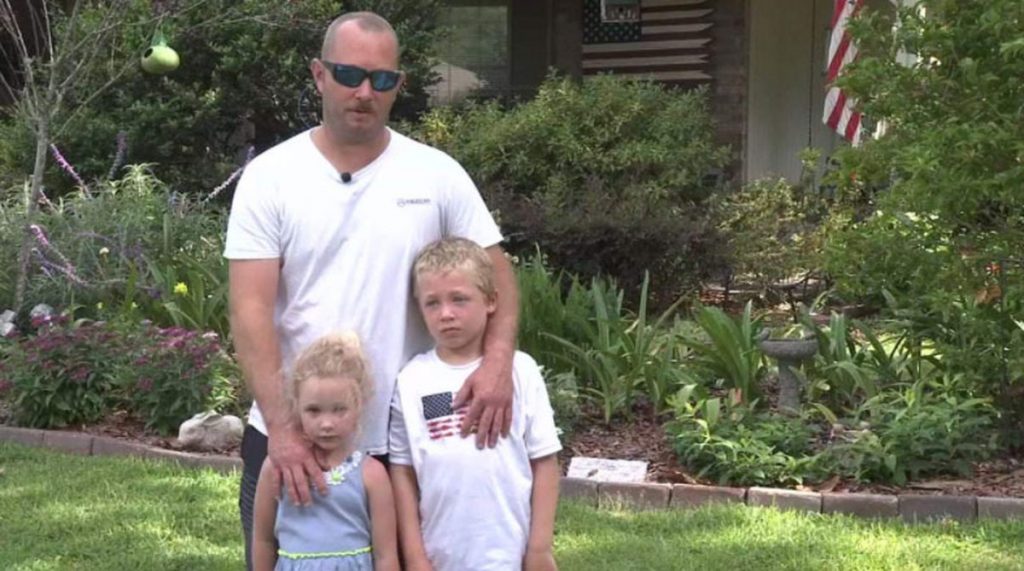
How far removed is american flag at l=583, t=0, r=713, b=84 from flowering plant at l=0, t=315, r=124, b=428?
23.3 ft

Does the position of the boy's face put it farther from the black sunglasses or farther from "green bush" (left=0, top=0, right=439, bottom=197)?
"green bush" (left=0, top=0, right=439, bottom=197)

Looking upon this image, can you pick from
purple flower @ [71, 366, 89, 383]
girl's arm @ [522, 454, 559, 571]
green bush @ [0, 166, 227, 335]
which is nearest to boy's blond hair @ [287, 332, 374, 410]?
girl's arm @ [522, 454, 559, 571]

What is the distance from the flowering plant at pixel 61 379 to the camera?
6613 millimetres

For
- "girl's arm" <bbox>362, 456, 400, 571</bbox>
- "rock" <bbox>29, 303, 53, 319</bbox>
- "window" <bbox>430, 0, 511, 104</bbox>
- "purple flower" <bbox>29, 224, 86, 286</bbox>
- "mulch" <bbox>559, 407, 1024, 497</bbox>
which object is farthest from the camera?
"window" <bbox>430, 0, 511, 104</bbox>

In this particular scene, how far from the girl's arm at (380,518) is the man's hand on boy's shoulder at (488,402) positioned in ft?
0.71

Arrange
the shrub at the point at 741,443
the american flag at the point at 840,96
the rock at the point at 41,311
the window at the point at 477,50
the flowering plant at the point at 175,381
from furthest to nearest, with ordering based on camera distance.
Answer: the window at the point at 477,50, the american flag at the point at 840,96, the rock at the point at 41,311, the flowering plant at the point at 175,381, the shrub at the point at 741,443

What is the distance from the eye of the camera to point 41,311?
7.65m

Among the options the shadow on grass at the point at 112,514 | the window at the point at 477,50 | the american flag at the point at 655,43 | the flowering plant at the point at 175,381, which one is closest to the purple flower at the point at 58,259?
the flowering plant at the point at 175,381

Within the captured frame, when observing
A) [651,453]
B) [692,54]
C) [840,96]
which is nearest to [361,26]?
[651,453]

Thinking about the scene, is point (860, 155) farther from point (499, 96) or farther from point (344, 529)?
point (499, 96)

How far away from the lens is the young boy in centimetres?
304

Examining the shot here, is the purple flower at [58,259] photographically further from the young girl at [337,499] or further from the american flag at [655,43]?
the american flag at [655,43]

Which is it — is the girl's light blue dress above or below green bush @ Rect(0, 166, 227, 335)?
below

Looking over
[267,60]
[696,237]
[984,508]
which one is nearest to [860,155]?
[984,508]
